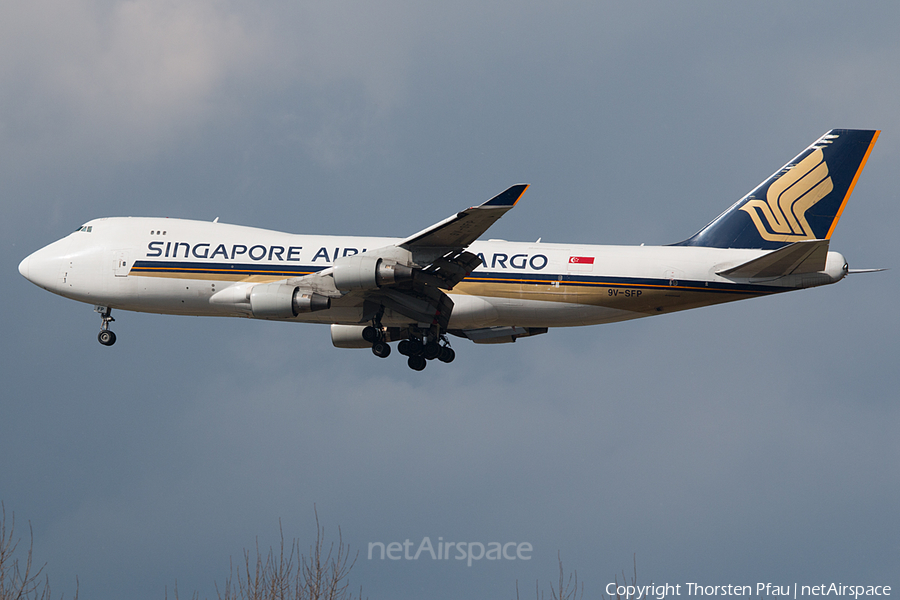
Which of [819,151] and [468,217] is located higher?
[819,151]

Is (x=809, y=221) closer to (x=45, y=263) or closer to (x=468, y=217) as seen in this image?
(x=468, y=217)

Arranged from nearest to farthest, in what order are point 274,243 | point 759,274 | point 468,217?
point 468,217 < point 759,274 < point 274,243

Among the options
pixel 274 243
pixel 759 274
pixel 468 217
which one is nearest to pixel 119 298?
pixel 274 243

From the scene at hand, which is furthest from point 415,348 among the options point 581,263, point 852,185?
point 852,185

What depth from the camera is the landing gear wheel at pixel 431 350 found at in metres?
39.8

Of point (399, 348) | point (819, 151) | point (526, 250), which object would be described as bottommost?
point (399, 348)

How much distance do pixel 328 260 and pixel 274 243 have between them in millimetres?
2380

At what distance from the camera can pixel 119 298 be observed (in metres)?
39.8

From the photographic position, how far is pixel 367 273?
34250 millimetres

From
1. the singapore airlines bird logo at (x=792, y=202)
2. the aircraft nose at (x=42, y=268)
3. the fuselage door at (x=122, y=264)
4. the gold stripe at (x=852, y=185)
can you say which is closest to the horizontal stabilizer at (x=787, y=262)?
the singapore airlines bird logo at (x=792, y=202)

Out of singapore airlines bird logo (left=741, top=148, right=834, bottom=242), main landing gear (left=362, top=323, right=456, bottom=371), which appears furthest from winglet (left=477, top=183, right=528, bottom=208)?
singapore airlines bird logo (left=741, top=148, right=834, bottom=242)

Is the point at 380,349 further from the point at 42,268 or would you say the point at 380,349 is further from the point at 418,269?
the point at 42,268

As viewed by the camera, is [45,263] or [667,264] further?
[45,263]

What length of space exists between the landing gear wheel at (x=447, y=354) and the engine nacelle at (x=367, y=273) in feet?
20.4
